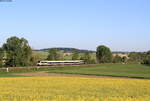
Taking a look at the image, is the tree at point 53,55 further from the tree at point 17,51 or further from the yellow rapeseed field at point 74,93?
the yellow rapeseed field at point 74,93

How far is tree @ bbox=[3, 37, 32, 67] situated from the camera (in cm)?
9588

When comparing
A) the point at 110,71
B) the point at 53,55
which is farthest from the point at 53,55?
the point at 110,71

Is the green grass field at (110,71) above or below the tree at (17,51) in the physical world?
below

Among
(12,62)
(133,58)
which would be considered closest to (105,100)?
(12,62)

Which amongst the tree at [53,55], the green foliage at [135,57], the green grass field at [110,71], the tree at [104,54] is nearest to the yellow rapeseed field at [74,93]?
the green grass field at [110,71]

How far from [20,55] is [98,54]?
61.5m

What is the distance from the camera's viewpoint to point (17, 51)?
97.4 meters

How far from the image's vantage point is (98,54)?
152750mm

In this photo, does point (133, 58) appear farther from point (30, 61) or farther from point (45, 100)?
point (45, 100)

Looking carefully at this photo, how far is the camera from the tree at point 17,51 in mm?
95875

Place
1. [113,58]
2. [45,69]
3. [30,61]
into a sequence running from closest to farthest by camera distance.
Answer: [45,69] → [30,61] → [113,58]

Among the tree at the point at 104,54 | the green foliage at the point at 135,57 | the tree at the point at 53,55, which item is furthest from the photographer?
the green foliage at the point at 135,57

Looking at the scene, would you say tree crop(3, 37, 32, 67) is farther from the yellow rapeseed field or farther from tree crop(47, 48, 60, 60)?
the yellow rapeseed field

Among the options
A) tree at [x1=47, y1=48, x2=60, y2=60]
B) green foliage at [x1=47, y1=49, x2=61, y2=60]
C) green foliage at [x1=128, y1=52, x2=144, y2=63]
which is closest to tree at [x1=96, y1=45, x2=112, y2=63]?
green foliage at [x1=47, y1=49, x2=61, y2=60]
